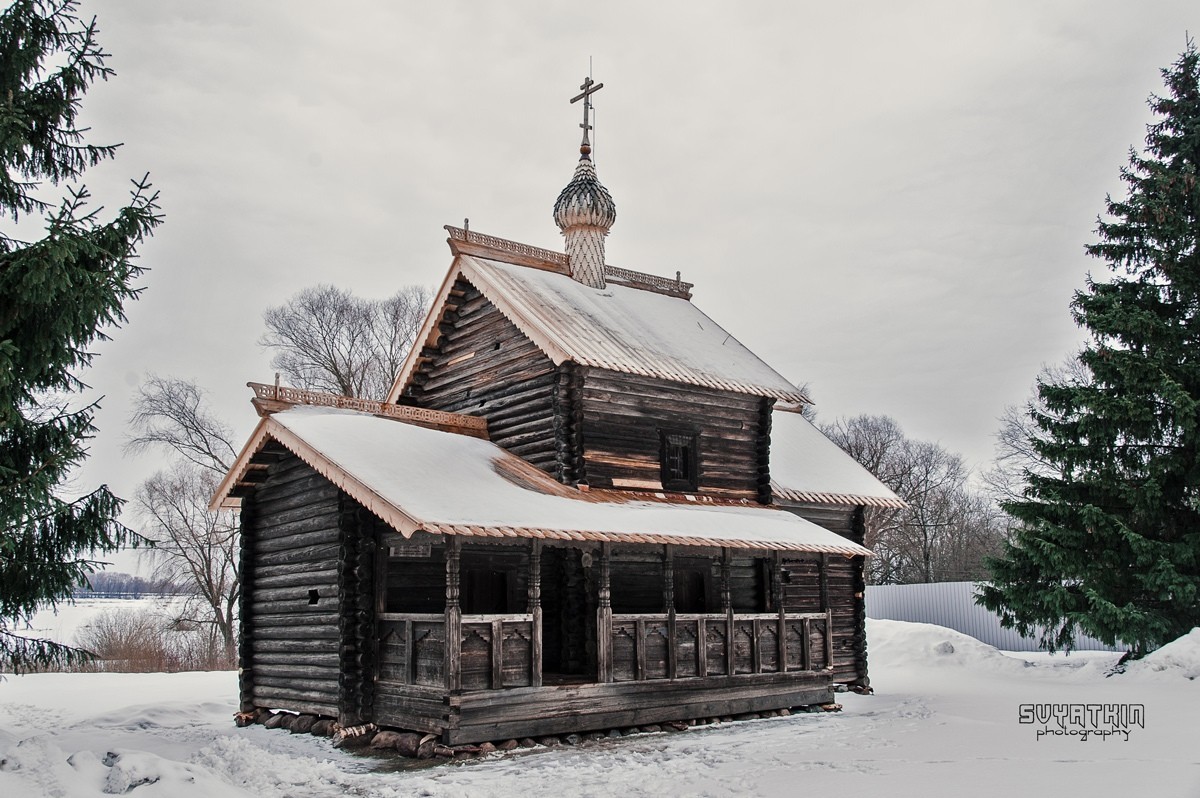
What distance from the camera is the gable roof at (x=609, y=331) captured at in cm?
1930

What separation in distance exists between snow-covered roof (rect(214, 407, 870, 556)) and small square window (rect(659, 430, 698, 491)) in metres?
0.71

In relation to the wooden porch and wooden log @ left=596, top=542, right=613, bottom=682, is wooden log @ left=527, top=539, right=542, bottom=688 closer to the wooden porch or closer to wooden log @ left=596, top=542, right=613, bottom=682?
the wooden porch

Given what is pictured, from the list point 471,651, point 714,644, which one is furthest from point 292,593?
point 714,644

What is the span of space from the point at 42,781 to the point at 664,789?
6.41m

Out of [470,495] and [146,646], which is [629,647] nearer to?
[470,495]

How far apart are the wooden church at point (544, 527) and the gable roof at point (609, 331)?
0.08 meters

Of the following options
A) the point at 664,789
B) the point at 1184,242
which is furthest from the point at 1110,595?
the point at 664,789

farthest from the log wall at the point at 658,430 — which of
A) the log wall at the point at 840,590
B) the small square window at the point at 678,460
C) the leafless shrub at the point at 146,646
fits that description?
the leafless shrub at the point at 146,646

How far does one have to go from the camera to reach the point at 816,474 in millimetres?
24984

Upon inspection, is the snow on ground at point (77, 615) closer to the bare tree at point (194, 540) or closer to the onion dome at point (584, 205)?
the bare tree at point (194, 540)

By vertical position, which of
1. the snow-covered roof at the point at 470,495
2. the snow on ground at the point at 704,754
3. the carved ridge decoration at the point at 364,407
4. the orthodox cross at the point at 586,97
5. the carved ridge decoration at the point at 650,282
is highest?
the orthodox cross at the point at 586,97

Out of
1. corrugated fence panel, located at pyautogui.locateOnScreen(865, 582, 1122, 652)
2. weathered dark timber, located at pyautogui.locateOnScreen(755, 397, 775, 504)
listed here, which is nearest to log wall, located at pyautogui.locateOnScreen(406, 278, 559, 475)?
weathered dark timber, located at pyautogui.locateOnScreen(755, 397, 775, 504)

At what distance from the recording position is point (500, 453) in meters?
19.2

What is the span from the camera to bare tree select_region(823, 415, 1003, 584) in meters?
60.3
